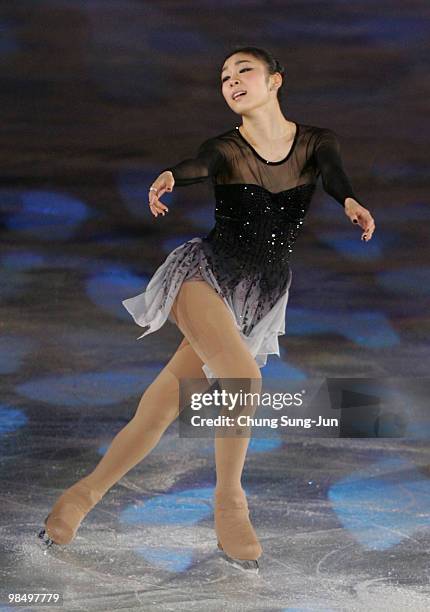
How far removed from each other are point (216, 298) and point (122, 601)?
92 cm

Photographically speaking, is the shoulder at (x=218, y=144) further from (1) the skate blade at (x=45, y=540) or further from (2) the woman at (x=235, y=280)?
(1) the skate blade at (x=45, y=540)

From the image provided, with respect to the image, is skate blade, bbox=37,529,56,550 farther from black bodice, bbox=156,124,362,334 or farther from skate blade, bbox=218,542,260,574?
black bodice, bbox=156,124,362,334

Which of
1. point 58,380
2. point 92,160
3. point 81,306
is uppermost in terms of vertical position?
point 92,160

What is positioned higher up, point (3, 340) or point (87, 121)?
point (87, 121)

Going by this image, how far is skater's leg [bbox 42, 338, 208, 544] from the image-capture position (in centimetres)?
315

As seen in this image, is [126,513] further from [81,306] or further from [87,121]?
[87,121]

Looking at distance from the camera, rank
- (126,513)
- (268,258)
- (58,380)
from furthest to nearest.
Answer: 1. (58,380)
2. (126,513)
3. (268,258)

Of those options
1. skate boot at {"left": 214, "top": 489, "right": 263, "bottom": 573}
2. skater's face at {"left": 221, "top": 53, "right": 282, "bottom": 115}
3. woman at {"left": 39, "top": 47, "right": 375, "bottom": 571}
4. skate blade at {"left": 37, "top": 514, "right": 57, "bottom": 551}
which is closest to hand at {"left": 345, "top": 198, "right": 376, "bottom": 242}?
woman at {"left": 39, "top": 47, "right": 375, "bottom": 571}

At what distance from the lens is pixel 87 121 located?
4.26 meters

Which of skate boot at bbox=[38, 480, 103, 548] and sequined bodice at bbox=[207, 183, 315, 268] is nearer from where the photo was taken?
sequined bodice at bbox=[207, 183, 315, 268]

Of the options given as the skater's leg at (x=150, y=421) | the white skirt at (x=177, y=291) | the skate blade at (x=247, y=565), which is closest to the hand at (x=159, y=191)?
the white skirt at (x=177, y=291)

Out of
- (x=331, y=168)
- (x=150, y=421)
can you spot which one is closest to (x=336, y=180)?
(x=331, y=168)

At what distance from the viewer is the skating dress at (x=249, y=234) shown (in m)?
3.07

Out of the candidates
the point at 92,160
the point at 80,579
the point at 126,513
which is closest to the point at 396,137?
the point at 92,160
